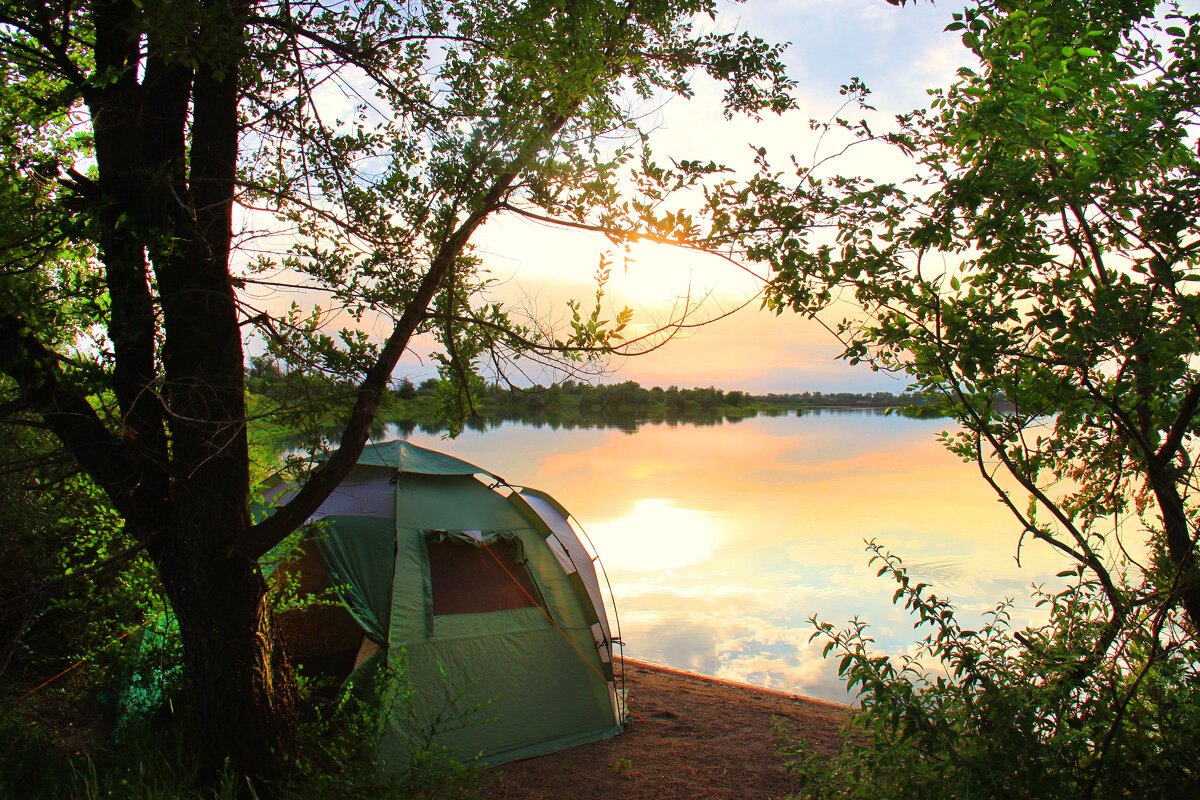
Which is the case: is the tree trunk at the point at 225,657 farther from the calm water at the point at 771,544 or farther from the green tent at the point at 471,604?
the calm water at the point at 771,544

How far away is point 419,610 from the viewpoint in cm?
491

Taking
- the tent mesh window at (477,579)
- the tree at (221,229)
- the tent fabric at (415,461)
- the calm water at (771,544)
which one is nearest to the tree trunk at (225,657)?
the tree at (221,229)

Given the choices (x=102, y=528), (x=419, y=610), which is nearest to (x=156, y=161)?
(x=102, y=528)

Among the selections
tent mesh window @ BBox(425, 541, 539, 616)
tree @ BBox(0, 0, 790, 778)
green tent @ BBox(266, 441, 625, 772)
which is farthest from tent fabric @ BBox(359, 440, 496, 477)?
tree @ BBox(0, 0, 790, 778)

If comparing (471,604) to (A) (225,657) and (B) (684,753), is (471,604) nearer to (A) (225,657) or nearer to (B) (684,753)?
(B) (684,753)

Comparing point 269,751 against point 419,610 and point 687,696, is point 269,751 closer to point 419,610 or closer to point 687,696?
point 419,610

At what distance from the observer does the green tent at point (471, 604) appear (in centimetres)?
474

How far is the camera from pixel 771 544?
1112cm

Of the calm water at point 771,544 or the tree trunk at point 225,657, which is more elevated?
the tree trunk at point 225,657

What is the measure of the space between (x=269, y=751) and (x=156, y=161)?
9.24ft

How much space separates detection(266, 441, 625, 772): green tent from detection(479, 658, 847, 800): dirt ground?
0.23 metres

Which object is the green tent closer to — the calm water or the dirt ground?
the dirt ground

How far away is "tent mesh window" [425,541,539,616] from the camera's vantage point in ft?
16.7

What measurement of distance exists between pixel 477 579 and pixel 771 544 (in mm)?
7043
